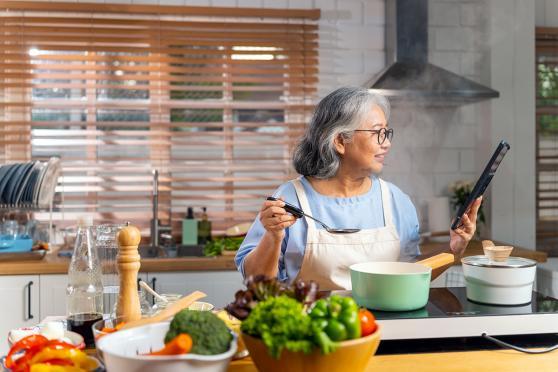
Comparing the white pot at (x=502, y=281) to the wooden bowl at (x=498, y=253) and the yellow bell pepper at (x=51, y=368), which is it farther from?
the yellow bell pepper at (x=51, y=368)

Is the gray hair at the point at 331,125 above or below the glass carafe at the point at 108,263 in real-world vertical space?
above

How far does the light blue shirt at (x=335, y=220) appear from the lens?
222cm

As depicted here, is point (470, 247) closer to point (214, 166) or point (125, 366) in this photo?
point (214, 166)

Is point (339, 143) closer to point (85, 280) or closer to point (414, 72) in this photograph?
point (85, 280)

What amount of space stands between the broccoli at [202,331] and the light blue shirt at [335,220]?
40.4 inches

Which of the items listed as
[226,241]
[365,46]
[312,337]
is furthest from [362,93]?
[365,46]

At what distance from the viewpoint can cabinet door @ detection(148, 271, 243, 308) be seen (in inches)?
131

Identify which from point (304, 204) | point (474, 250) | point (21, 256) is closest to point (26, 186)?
point (21, 256)

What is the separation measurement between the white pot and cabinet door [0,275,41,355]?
237cm

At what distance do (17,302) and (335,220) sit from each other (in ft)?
5.92

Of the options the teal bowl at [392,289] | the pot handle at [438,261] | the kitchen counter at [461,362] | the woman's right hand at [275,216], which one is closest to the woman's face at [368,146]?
the woman's right hand at [275,216]

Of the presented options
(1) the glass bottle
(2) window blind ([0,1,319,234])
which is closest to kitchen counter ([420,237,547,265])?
(2) window blind ([0,1,319,234])

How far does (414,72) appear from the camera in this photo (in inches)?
146

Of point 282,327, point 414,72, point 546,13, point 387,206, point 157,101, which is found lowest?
point 282,327
